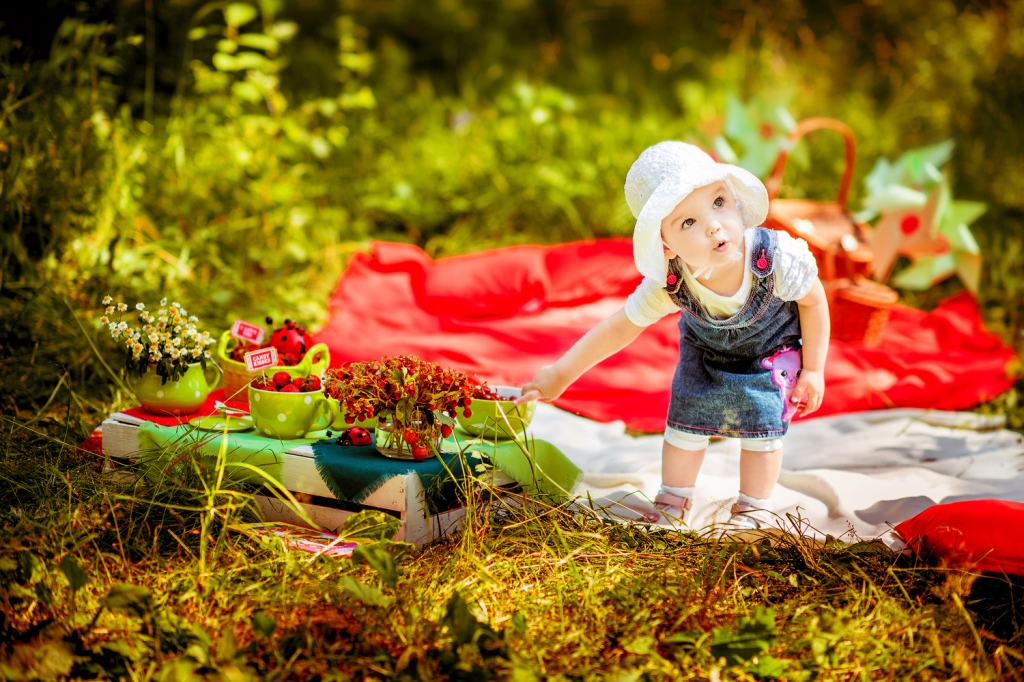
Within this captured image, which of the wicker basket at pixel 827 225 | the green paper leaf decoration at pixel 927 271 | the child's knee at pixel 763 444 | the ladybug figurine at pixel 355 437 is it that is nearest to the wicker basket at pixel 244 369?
the ladybug figurine at pixel 355 437

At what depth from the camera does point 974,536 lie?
7.04ft

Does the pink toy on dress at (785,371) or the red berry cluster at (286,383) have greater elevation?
the pink toy on dress at (785,371)

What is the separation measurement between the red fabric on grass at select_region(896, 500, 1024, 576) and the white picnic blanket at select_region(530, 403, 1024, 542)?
170 mm

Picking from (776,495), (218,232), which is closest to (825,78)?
(218,232)

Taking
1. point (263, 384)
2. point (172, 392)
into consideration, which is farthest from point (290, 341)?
point (172, 392)

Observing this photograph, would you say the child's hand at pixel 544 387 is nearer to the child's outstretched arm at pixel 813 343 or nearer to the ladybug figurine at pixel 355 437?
the ladybug figurine at pixel 355 437

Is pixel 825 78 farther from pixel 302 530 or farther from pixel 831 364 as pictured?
pixel 302 530

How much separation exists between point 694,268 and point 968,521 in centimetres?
87

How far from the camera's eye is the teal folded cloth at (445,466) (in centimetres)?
225

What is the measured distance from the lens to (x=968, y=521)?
2.18 m

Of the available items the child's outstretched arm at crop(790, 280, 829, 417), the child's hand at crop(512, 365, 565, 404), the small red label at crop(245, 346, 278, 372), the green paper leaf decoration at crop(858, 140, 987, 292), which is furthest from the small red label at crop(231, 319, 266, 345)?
the green paper leaf decoration at crop(858, 140, 987, 292)

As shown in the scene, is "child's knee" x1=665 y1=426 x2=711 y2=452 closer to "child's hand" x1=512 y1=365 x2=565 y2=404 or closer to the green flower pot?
"child's hand" x1=512 y1=365 x2=565 y2=404

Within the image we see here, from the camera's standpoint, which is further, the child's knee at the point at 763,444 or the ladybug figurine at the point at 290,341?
the ladybug figurine at the point at 290,341

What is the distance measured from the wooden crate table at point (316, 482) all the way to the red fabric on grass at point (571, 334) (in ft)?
3.53
